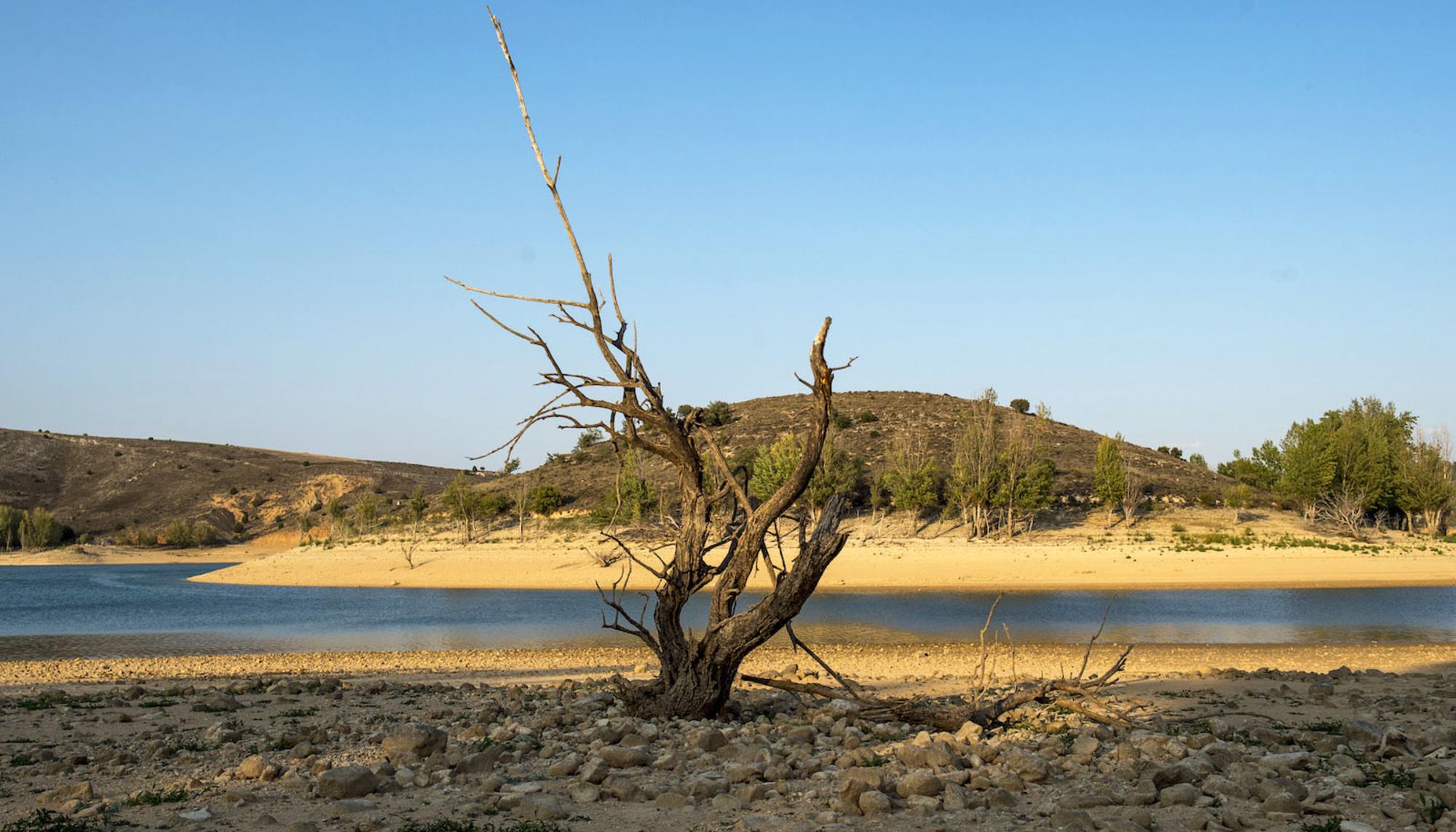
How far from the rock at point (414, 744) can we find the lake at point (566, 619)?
1576 centimetres

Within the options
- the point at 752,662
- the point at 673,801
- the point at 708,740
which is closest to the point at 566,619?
the point at 752,662

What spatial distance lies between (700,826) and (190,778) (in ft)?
12.8

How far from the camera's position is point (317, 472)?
103875mm

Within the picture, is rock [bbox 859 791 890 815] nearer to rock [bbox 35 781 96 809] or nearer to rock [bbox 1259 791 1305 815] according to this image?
rock [bbox 1259 791 1305 815]

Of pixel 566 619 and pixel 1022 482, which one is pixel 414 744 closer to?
pixel 566 619

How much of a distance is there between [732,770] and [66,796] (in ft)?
14.7

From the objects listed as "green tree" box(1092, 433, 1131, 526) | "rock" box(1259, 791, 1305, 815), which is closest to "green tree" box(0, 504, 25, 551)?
"green tree" box(1092, 433, 1131, 526)

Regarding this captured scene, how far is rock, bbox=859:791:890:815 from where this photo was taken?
6379 mm

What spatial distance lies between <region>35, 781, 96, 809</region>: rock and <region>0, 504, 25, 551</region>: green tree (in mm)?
82091

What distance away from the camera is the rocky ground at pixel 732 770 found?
632 cm

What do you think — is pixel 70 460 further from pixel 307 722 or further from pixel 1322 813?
pixel 1322 813

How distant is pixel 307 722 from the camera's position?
1095cm

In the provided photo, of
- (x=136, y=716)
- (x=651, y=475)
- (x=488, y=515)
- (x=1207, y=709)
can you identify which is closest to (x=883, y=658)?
(x=1207, y=709)

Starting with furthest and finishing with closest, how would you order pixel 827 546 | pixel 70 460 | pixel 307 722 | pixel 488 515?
pixel 70 460
pixel 488 515
pixel 307 722
pixel 827 546
